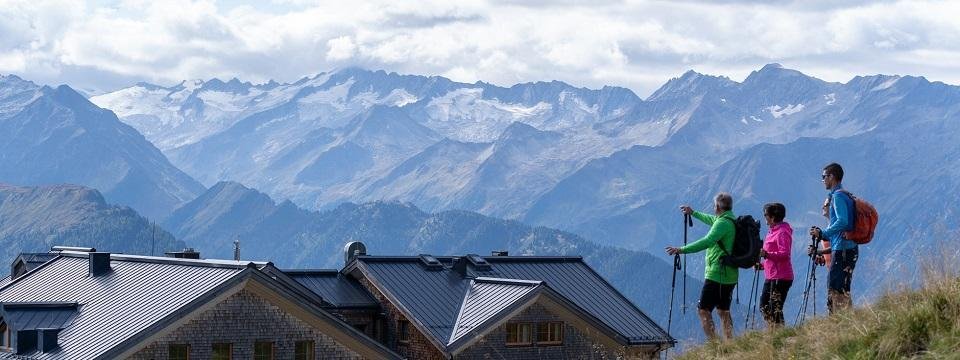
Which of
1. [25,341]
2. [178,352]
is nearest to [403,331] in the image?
[178,352]

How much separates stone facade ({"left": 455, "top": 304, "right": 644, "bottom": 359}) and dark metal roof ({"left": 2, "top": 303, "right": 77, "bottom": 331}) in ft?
40.6

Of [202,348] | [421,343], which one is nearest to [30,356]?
[202,348]

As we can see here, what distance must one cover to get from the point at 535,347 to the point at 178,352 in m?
13.8

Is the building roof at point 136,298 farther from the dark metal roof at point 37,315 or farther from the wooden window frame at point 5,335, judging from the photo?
the wooden window frame at point 5,335

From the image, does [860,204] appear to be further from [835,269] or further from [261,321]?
[261,321]

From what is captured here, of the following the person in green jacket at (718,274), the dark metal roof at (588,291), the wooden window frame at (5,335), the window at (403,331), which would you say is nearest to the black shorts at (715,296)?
the person in green jacket at (718,274)

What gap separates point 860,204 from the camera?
20703 mm

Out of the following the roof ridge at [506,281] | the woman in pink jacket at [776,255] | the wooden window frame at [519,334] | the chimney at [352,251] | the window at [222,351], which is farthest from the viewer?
the chimney at [352,251]

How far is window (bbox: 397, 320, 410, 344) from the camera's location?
168 ft

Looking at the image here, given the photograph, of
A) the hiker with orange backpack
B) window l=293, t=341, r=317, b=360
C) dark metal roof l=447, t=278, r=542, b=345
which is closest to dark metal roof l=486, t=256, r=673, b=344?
dark metal roof l=447, t=278, r=542, b=345

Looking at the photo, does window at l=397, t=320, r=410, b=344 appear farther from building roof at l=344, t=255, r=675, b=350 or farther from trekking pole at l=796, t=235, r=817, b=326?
trekking pole at l=796, t=235, r=817, b=326

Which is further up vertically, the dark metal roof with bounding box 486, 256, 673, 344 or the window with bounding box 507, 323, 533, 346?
the dark metal roof with bounding box 486, 256, 673, 344

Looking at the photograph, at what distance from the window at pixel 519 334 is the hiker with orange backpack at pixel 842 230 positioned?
28756 mm

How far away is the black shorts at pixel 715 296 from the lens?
21.8 metres
